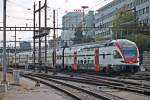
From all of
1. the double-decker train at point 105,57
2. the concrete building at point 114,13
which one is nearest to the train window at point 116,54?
the double-decker train at point 105,57

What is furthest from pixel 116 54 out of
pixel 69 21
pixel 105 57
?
pixel 69 21

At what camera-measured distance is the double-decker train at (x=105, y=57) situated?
1755 inches

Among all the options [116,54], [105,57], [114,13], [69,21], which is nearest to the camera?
[116,54]

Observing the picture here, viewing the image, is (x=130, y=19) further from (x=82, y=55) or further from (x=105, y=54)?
(x=105, y=54)

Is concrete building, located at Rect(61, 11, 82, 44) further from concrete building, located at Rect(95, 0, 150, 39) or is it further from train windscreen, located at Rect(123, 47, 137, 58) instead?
train windscreen, located at Rect(123, 47, 137, 58)

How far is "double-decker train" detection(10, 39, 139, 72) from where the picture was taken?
44.6 metres

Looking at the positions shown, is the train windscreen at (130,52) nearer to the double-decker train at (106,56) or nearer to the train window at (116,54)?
the double-decker train at (106,56)

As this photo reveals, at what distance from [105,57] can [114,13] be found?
82.1m

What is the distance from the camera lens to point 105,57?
47312 mm

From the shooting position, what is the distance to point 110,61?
1813 inches

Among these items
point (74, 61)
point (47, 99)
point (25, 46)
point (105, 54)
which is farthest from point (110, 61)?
point (25, 46)

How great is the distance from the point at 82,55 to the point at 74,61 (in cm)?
425

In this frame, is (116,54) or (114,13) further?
(114,13)

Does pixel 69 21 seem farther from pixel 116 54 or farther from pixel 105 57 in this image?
pixel 116 54
